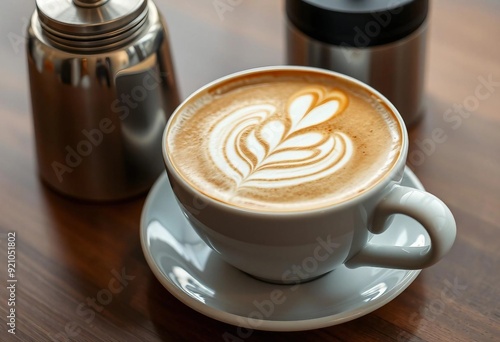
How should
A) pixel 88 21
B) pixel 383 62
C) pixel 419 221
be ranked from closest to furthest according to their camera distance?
pixel 419 221
pixel 88 21
pixel 383 62

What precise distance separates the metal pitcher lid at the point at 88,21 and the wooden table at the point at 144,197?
0.18 meters

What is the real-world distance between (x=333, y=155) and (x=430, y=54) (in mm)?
347

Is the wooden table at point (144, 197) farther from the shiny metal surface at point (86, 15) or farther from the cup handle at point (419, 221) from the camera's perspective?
the shiny metal surface at point (86, 15)

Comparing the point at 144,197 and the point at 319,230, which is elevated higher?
the point at 319,230

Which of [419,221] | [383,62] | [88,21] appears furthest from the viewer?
[383,62]

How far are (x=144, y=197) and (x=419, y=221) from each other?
1.06 feet

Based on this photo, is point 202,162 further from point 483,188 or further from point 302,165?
point 483,188

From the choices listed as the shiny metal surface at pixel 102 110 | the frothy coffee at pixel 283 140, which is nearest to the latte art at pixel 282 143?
the frothy coffee at pixel 283 140

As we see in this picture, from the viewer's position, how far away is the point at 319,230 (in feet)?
2.13

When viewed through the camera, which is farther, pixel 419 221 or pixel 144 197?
pixel 144 197

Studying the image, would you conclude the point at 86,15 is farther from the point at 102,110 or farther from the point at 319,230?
the point at 319,230

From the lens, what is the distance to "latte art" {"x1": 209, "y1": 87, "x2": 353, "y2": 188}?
2.27ft

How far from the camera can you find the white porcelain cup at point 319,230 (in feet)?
2.11

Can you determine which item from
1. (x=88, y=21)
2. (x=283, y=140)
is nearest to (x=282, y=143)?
(x=283, y=140)
